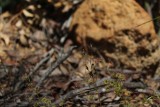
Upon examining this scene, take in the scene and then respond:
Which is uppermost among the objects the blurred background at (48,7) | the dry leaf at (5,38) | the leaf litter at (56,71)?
the blurred background at (48,7)

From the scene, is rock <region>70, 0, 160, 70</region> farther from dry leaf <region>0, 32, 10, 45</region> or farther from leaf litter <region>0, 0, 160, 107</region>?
dry leaf <region>0, 32, 10, 45</region>

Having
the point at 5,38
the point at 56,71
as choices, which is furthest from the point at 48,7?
the point at 56,71

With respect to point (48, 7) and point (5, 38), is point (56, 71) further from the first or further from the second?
point (48, 7)

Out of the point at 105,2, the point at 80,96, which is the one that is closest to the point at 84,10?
the point at 105,2

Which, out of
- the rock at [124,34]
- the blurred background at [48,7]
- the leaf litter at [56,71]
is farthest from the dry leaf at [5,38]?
the rock at [124,34]

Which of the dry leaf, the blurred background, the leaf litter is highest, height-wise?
the blurred background

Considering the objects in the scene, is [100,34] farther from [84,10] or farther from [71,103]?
[71,103]

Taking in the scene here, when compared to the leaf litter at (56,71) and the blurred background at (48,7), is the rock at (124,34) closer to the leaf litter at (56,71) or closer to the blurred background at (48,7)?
the leaf litter at (56,71)

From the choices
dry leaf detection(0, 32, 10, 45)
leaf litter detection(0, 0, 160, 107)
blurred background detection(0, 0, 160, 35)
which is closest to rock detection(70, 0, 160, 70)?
leaf litter detection(0, 0, 160, 107)
